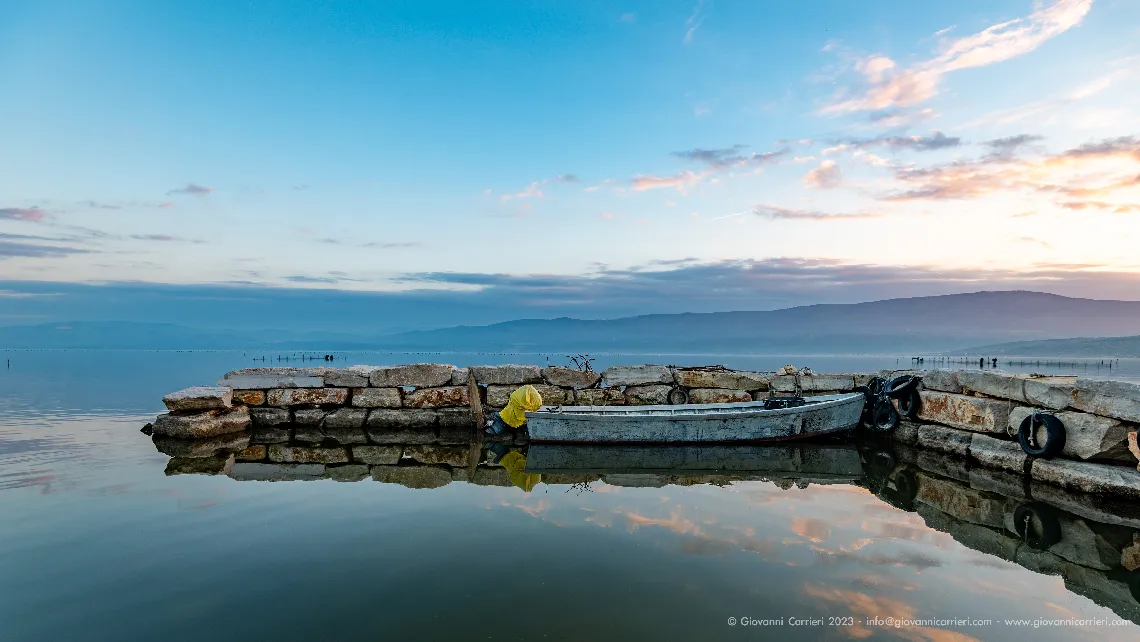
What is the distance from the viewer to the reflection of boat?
9234 mm

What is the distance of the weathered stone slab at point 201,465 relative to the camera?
888 centimetres

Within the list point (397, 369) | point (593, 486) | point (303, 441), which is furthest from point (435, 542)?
point (397, 369)

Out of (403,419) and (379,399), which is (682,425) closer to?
(403,419)

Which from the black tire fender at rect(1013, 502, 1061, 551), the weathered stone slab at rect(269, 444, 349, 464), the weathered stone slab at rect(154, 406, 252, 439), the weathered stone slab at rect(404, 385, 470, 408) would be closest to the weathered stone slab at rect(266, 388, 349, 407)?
the weathered stone slab at rect(154, 406, 252, 439)

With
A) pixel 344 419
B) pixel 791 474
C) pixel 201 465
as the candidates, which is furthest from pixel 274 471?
pixel 791 474

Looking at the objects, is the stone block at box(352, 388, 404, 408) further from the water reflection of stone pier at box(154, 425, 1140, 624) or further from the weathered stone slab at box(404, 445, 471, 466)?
the weathered stone slab at box(404, 445, 471, 466)

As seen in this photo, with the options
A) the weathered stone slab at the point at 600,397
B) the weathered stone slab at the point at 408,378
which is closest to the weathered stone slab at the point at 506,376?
the weathered stone slab at the point at 408,378

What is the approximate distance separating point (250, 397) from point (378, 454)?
4.50 m

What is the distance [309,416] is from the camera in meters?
13.2

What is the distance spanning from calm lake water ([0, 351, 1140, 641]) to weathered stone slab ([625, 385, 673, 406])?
4.25 meters

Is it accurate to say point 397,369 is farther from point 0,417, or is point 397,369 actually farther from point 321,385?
point 0,417

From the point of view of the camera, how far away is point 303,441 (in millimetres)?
11867

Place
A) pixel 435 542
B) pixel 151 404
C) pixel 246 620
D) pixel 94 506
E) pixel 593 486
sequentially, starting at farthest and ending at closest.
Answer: pixel 151 404 < pixel 593 486 < pixel 94 506 < pixel 435 542 < pixel 246 620

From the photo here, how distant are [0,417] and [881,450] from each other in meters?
21.0
